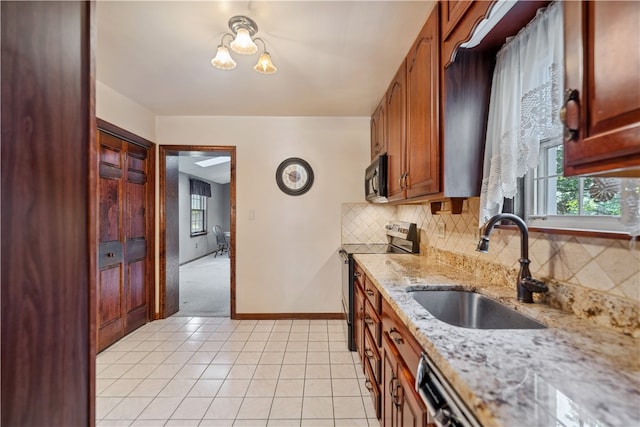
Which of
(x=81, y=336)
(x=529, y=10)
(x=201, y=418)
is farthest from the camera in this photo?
(x=201, y=418)

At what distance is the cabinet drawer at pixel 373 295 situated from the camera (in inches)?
60.7

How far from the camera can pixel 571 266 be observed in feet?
3.33

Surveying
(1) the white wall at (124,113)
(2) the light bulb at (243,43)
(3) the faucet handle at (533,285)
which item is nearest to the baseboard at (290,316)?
(1) the white wall at (124,113)

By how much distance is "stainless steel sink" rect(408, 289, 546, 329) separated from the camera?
3.90 feet

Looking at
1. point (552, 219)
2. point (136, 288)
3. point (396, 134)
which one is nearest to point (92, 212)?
point (552, 219)

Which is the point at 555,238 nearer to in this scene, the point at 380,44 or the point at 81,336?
the point at 380,44

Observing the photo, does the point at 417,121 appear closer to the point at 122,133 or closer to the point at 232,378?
the point at 232,378

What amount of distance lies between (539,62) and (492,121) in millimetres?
281

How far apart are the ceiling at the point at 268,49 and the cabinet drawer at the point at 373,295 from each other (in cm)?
157

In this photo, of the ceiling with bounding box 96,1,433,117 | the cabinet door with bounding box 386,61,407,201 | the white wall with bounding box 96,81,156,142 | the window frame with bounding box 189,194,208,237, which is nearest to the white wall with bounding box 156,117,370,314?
the white wall with bounding box 96,81,156,142

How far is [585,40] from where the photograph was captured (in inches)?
25.0

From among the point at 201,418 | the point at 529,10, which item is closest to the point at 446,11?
the point at 529,10

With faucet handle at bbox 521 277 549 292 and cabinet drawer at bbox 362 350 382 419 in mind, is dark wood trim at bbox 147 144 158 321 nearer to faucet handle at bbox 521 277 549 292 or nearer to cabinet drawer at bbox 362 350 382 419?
cabinet drawer at bbox 362 350 382 419

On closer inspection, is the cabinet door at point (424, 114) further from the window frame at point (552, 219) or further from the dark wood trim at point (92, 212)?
the dark wood trim at point (92, 212)
